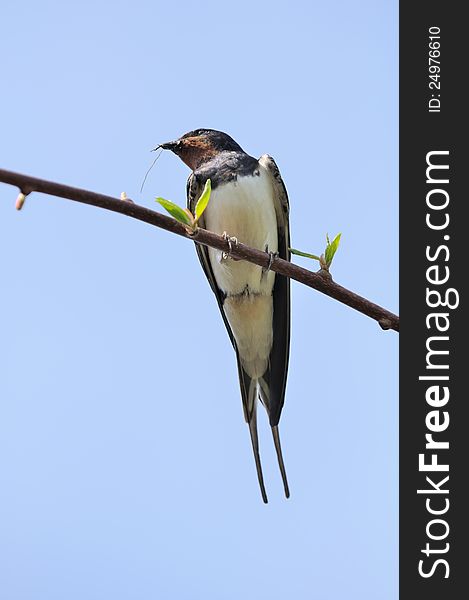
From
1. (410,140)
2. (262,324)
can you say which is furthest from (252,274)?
(410,140)

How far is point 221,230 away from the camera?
5016mm

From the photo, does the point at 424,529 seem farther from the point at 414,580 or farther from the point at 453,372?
the point at 453,372

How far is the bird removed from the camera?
4.96 meters

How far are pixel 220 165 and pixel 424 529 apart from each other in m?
2.90

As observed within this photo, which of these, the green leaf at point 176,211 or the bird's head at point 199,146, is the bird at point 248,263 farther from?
the green leaf at point 176,211

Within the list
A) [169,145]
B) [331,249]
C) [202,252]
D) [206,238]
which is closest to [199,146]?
[169,145]

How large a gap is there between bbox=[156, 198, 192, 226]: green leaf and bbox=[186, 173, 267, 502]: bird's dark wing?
1.58 meters

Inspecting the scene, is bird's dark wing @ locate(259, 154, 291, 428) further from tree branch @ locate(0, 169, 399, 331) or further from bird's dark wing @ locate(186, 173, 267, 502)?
tree branch @ locate(0, 169, 399, 331)

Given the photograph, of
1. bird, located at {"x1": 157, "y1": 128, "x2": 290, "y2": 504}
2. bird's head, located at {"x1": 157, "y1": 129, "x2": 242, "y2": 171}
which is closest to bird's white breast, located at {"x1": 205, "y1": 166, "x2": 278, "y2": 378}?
bird, located at {"x1": 157, "y1": 128, "x2": 290, "y2": 504}

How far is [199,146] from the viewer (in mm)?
5566

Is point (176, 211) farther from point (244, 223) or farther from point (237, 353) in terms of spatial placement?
point (237, 353)

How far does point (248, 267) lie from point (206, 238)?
263cm

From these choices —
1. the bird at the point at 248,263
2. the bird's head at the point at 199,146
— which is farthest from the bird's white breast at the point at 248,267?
the bird's head at the point at 199,146

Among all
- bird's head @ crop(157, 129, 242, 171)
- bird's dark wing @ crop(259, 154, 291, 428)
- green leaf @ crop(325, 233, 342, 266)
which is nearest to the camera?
green leaf @ crop(325, 233, 342, 266)
